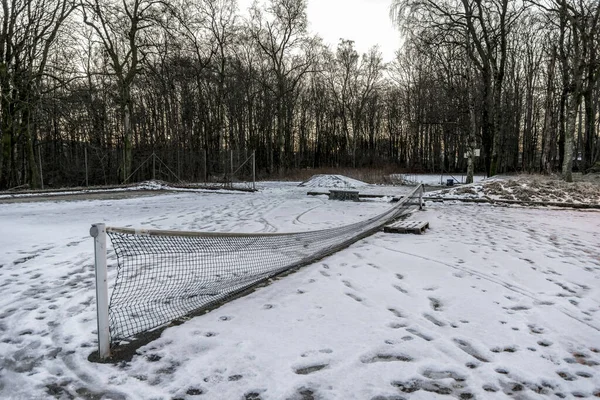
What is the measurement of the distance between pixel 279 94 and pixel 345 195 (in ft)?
69.5

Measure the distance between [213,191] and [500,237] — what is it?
560 inches

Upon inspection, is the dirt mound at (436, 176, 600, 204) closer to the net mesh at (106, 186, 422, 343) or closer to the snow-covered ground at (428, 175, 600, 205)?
the snow-covered ground at (428, 175, 600, 205)

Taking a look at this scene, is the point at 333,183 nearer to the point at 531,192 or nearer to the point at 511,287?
the point at 531,192

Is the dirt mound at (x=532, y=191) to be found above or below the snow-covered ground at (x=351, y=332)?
above

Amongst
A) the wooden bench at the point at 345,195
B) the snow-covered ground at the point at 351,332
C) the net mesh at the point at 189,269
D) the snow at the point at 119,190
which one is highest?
the snow at the point at 119,190

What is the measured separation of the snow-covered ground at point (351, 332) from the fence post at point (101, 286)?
6.0 inches

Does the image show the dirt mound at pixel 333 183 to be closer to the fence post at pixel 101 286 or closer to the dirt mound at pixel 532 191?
the dirt mound at pixel 532 191

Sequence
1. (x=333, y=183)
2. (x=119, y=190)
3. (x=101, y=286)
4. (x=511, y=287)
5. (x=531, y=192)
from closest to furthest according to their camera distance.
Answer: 1. (x=101, y=286)
2. (x=511, y=287)
3. (x=531, y=192)
4. (x=119, y=190)
5. (x=333, y=183)

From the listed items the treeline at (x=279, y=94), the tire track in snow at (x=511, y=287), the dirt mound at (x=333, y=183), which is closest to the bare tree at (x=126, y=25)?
the treeline at (x=279, y=94)

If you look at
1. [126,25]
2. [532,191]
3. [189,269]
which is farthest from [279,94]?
[189,269]

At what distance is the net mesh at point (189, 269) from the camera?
12.2 feet

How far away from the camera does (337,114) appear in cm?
4825

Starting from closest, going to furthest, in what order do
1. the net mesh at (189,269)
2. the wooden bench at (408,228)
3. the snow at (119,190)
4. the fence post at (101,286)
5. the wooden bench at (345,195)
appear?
1. the fence post at (101,286)
2. the net mesh at (189,269)
3. the wooden bench at (408,228)
4. the snow at (119,190)
5. the wooden bench at (345,195)

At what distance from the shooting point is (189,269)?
5344 millimetres
